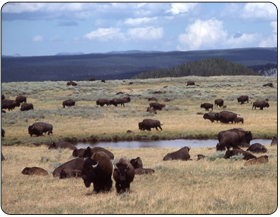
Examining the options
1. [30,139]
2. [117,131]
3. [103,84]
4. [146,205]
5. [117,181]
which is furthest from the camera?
[103,84]

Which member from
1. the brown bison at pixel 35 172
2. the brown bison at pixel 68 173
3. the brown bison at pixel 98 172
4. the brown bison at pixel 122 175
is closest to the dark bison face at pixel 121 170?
the brown bison at pixel 122 175

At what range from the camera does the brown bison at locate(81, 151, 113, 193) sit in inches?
384

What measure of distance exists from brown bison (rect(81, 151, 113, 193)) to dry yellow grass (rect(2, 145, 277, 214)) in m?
0.31

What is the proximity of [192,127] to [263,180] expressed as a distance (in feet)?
70.4

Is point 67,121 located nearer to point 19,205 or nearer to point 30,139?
point 30,139

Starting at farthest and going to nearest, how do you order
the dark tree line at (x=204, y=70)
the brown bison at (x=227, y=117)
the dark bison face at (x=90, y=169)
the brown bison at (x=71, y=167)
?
the dark tree line at (x=204, y=70)
the brown bison at (x=227, y=117)
the brown bison at (x=71, y=167)
the dark bison face at (x=90, y=169)

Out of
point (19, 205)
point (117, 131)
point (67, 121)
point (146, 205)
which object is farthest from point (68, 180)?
point (67, 121)

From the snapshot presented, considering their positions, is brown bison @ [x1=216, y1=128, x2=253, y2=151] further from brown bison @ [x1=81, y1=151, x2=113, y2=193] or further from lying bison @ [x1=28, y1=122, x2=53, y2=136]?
lying bison @ [x1=28, y1=122, x2=53, y2=136]

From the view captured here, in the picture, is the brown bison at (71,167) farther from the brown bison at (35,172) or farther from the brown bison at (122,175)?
the brown bison at (122,175)

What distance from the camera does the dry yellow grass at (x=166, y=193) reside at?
26.8ft

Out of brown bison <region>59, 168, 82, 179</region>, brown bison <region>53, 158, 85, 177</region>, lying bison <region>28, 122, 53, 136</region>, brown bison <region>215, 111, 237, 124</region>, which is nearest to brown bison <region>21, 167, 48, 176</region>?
brown bison <region>53, 158, 85, 177</region>

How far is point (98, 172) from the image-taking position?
9.97m

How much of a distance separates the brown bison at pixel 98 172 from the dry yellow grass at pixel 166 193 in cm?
31

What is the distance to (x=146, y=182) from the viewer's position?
11664mm
